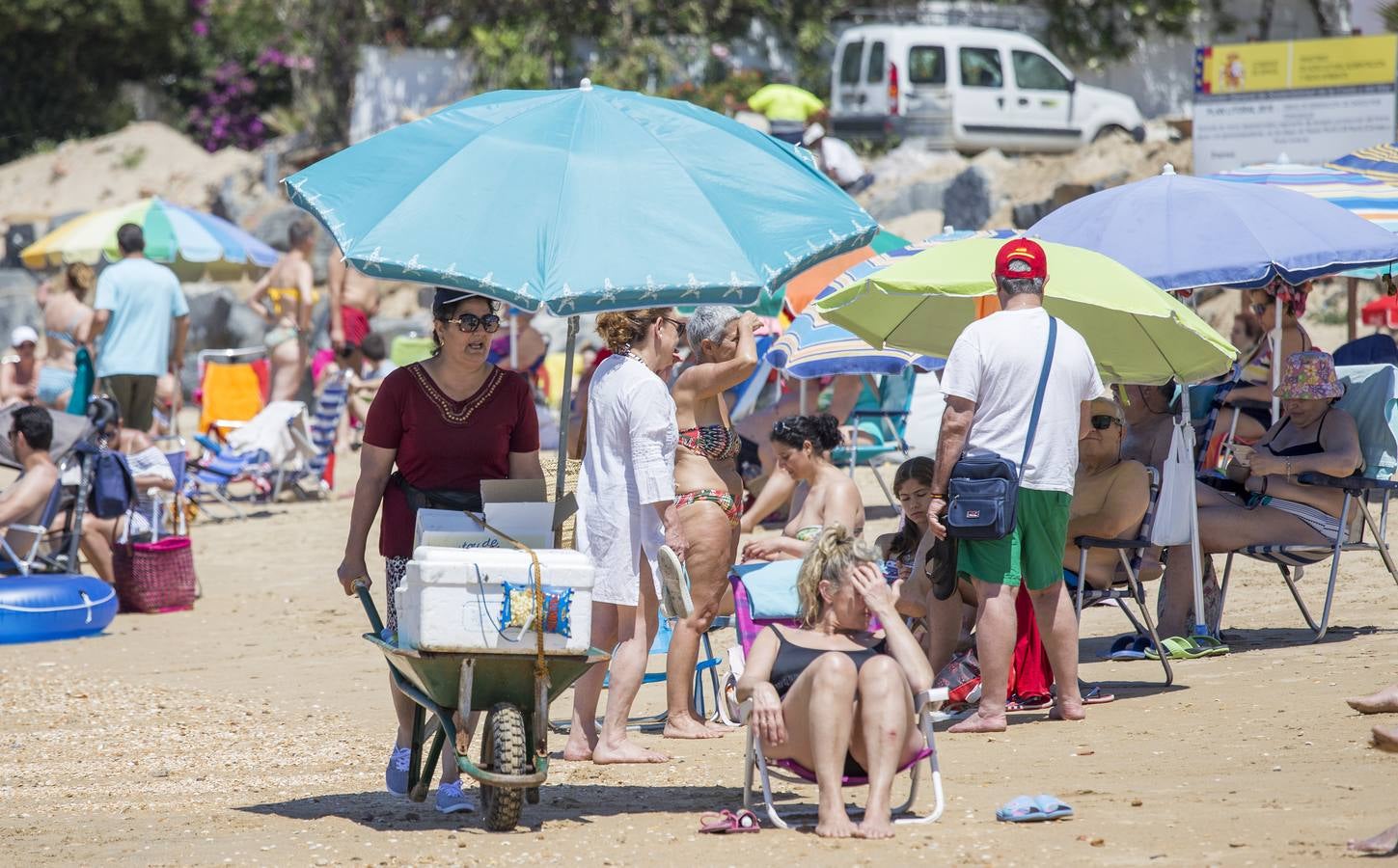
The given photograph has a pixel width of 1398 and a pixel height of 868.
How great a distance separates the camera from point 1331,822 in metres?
4.60

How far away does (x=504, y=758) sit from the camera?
15.5ft

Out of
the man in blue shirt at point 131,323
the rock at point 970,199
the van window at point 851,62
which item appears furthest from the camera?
the van window at point 851,62

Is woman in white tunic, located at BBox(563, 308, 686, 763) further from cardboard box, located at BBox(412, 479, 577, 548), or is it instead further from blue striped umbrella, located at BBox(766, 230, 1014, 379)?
blue striped umbrella, located at BBox(766, 230, 1014, 379)

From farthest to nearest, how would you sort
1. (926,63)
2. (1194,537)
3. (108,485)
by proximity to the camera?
(926,63) → (108,485) → (1194,537)

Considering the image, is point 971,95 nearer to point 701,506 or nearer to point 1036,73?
point 1036,73

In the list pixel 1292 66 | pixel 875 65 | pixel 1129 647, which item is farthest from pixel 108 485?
pixel 875 65

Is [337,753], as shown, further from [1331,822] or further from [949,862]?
[1331,822]

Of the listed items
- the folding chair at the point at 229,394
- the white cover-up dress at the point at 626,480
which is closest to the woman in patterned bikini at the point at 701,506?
the white cover-up dress at the point at 626,480

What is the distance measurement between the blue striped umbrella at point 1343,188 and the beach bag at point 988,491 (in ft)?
10.5

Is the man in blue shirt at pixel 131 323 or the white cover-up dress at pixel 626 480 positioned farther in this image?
the man in blue shirt at pixel 131 323

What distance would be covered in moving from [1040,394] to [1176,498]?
1.50m

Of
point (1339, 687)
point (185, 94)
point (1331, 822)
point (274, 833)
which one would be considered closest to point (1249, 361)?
point (1339, 687)

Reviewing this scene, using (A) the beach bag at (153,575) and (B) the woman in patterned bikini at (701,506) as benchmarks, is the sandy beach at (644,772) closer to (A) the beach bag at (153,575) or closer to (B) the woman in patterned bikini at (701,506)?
(B) the woman in patterned bikini at (701,506)

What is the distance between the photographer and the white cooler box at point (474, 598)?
15.3 ft
